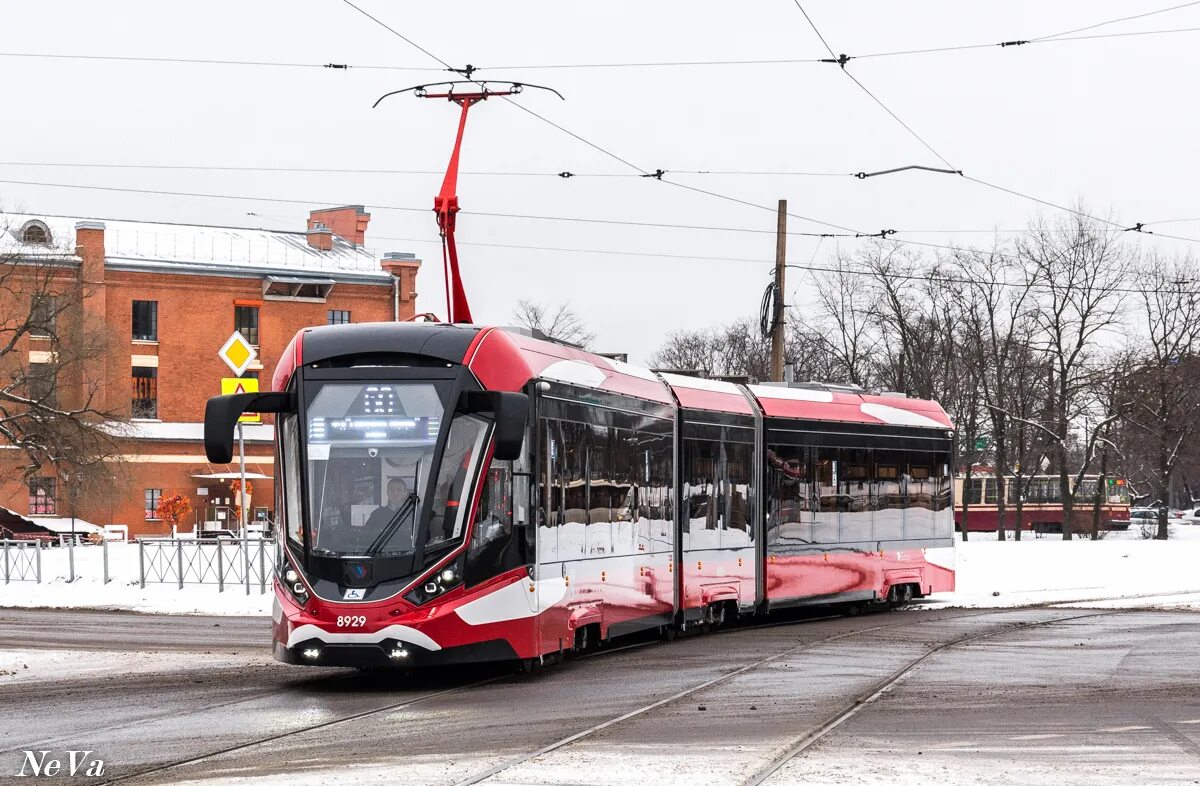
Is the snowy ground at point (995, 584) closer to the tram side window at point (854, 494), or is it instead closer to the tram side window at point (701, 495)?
the tram side window at point (854, 494)

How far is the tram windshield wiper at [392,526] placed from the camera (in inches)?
593

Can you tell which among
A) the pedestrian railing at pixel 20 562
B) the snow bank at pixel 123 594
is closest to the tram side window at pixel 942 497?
the snow bank at pixel 123 594

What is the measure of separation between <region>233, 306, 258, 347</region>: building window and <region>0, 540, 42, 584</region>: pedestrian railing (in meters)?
38.9

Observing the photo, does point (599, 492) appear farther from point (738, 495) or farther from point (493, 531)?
point (738, 495)

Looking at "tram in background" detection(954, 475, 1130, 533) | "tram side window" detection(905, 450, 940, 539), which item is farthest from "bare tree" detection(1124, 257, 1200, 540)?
"tram side window" detection(905, 450, 940, 539)

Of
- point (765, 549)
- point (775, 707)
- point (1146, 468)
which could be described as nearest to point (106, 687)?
point (775, 707)

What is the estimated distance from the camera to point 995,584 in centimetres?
3516

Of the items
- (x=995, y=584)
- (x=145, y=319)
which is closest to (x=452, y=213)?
(x=995, y=584)

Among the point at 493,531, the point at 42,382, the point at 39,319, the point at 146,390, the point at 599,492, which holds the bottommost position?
the point at 493,531

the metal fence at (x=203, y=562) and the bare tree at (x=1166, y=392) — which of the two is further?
the bare tree at (x=1166, y=392)

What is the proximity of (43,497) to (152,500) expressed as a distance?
4.35 metres

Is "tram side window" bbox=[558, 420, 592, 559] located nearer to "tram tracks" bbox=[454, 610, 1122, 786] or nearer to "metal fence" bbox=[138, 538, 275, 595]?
"tram tracks" bbox=[454, 610, 1122, 786]

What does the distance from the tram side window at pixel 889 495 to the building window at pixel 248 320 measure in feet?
174

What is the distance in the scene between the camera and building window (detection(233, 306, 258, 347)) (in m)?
76.9
